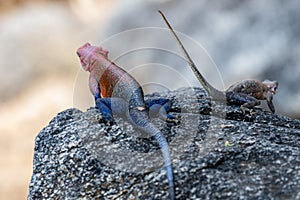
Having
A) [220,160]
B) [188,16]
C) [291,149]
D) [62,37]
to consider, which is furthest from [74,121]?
[62,37]

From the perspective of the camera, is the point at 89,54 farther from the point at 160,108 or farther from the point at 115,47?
the point at 115,47

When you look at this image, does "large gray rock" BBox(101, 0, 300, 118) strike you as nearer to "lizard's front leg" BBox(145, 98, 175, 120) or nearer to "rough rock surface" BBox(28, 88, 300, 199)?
"lizard's front leg" BBox(145, 98, 175, 120)

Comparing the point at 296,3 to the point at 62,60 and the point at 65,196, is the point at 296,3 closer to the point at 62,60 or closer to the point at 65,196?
the point at 62,60

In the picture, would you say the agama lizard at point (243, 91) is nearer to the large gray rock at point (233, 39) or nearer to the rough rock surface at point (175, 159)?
the rough rock surface at point (175, 159)

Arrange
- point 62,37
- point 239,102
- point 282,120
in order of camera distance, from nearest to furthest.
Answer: point 282,120, point 239,102, point 62,37

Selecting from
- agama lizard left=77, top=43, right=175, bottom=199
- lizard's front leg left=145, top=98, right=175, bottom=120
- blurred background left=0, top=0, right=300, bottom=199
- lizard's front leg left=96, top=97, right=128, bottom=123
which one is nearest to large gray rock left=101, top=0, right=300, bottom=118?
blurred background left=0, top=0, right=300, bottom=199

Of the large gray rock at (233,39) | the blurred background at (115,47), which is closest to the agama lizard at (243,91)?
the blurred background at (115,47)
